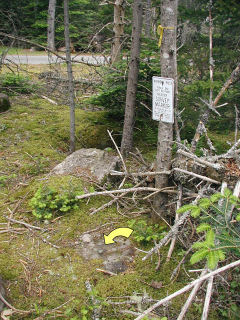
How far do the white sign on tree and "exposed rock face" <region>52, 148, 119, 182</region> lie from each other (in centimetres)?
128

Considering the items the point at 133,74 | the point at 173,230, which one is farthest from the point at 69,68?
the point at 173,230

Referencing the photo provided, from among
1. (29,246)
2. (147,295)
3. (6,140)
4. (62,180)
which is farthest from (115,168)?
(6,140)

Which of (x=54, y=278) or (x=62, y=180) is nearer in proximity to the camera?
(x=54, y=278)

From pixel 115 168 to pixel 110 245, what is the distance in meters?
1.30

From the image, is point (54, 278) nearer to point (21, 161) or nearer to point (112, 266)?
point (112, 266)

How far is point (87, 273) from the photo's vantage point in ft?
9.41

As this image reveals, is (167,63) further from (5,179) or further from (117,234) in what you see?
(5,179)

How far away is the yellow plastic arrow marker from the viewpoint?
329 cm

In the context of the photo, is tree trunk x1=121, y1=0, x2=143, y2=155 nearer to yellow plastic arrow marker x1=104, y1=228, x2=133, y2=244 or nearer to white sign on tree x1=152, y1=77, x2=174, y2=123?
white sign on tree x1=152, y1=77, x2=174, y2=123

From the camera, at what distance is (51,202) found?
363cm

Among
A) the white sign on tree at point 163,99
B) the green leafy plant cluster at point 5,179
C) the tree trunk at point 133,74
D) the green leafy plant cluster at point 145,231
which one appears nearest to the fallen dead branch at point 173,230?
the green leafy plant cluster at point 145,231

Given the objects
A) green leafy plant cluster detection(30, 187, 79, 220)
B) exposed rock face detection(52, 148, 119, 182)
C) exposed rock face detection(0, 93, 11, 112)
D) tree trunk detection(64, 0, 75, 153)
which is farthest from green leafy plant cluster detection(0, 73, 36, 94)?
green leafy plant cluster detection(30, 187, 79, 220)

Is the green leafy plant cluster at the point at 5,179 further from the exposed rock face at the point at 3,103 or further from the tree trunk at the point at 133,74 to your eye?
the exposed rock face at the point at 3,103

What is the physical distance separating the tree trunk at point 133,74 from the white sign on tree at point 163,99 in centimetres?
156
